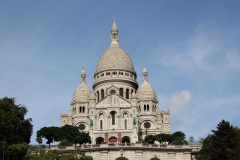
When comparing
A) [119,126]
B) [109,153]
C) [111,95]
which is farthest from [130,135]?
[109,153]

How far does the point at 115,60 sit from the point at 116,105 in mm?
19904

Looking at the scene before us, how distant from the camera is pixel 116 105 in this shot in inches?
4564

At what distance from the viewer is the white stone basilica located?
371 feet

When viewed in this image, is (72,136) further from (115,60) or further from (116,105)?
(115,60)

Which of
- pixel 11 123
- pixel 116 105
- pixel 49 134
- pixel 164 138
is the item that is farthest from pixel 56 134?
pixel 11 123

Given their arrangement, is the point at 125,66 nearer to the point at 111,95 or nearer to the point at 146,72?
the point at 146,72

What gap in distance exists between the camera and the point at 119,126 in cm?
11394

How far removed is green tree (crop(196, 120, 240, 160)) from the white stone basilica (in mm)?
38071

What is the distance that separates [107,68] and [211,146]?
6488 centimetres

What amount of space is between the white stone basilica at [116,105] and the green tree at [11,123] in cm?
2590

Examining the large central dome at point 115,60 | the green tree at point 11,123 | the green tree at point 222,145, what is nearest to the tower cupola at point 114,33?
the large central dome at point 115,60

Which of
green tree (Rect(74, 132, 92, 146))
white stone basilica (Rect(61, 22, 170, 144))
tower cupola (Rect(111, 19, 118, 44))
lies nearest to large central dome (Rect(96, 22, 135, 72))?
white stone basilica (Rect(61, 22, 170, 144))

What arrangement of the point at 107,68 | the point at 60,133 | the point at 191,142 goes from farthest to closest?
the point at 107,68, the point at 60,133, the point at 191,142

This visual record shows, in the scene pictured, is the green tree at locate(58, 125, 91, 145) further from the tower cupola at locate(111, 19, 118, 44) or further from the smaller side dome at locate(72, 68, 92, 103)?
the tower cupola at locate(111, 19, 118, 44)
